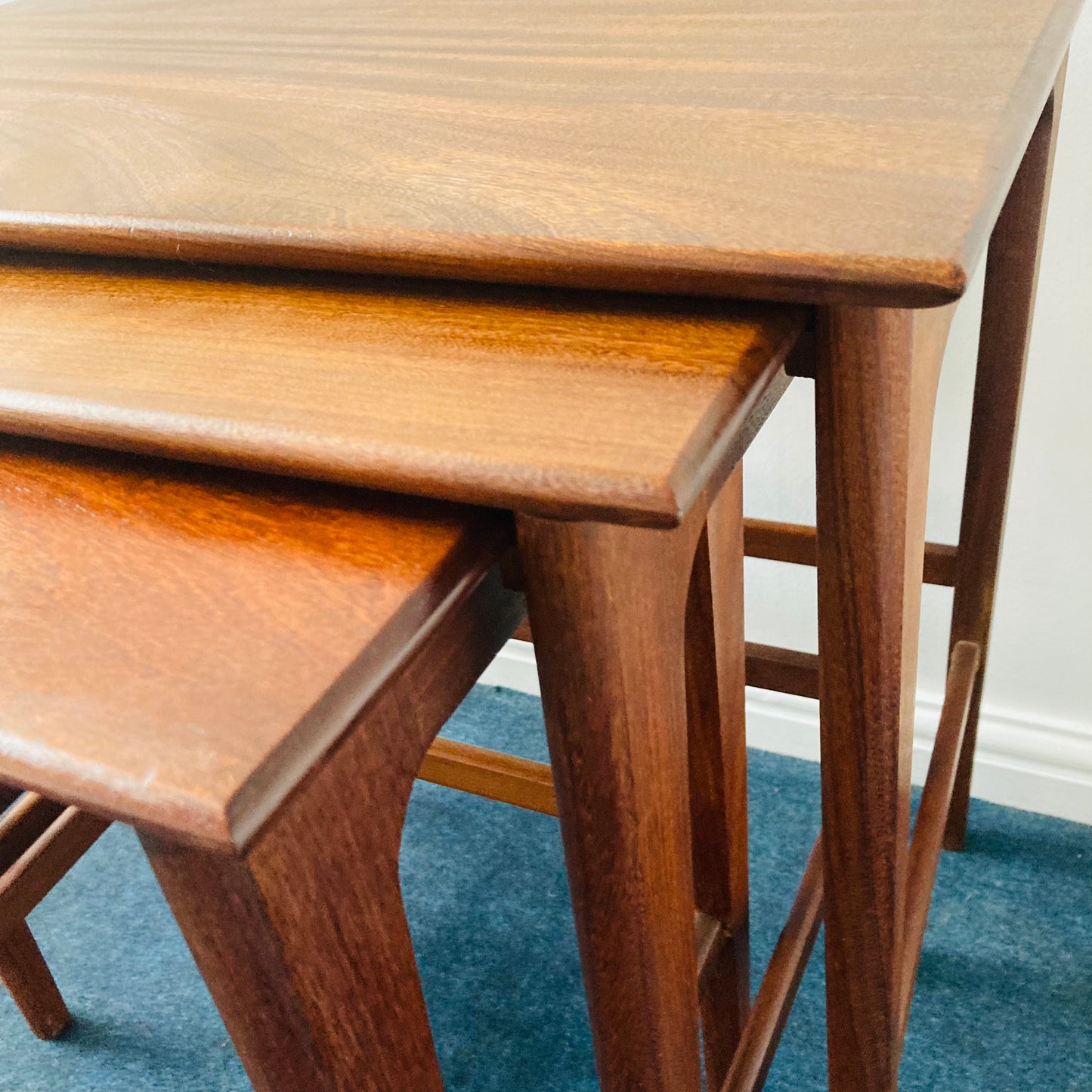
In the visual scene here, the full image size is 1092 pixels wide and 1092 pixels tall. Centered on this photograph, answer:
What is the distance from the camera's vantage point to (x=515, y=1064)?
869mm

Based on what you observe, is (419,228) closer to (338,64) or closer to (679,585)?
(679,585)

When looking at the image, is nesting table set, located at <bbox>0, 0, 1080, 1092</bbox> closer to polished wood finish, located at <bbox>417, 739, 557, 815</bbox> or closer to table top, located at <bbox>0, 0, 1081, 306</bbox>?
table top, located at <bbox>0, 0, 1081, 306</bbox>

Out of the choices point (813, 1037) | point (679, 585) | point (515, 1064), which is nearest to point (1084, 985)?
point (813, 1037)

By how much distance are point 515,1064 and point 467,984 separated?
9 cm

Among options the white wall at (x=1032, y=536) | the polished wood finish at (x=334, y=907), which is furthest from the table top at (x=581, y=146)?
the white wall at (x=1032, y=536)

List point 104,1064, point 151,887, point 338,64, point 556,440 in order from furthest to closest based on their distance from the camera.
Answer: point 151,887 → point 104,1064 → point 338,64 → point 556,440

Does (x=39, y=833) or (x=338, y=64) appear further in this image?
(x=39, y=833)

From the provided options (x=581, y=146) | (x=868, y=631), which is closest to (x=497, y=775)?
(x=868, y=631)

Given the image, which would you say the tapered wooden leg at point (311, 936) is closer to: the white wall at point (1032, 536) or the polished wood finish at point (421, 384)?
the polished wood finish at point (421, 384)

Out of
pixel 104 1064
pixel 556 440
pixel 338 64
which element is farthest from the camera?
pixel 104 1064

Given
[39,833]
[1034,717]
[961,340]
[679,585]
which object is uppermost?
[679,585]

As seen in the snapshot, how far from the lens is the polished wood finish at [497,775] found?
812 millimetres

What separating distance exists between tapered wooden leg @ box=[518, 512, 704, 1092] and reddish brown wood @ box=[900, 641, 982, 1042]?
0.34 m

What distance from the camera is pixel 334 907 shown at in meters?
0.26
